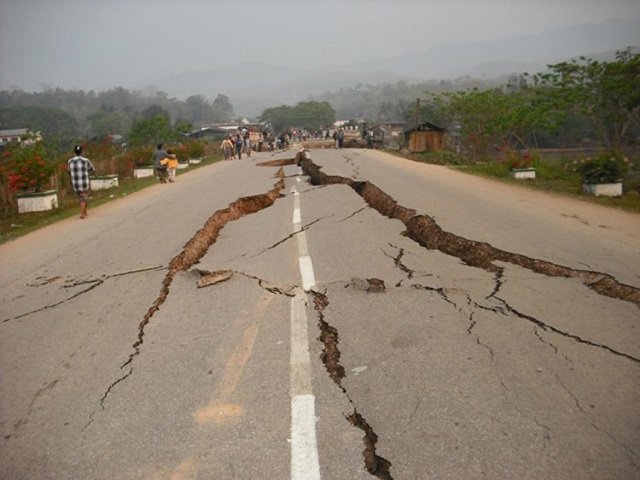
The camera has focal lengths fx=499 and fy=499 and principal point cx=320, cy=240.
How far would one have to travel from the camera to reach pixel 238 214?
10.7 metres

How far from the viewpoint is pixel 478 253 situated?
255 inches

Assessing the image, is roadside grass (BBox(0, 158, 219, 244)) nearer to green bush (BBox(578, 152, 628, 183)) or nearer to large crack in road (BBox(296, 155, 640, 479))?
large crack in road (BBox(296, 155, 640, 479))

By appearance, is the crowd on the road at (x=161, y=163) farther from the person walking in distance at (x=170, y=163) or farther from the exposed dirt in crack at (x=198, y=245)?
the exposed dirt in crack at (x=198, y=245)

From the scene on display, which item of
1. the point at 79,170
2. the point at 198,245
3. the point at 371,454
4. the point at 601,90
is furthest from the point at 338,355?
the point at 601,90

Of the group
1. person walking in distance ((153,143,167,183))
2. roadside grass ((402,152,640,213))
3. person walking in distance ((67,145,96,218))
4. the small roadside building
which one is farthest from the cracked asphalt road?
the small roadside building

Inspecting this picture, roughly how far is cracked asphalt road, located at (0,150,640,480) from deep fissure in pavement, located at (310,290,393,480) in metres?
0.02

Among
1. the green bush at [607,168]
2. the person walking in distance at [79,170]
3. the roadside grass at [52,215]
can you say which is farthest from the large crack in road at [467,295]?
the roadside grass at [52,215]

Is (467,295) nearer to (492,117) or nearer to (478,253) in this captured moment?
(478,253)

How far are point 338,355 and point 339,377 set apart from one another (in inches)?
13.2

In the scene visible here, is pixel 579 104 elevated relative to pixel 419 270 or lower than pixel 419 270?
elevated

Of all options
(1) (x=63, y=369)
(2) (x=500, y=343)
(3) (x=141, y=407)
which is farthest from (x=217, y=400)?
(2) (x=500, y=343)

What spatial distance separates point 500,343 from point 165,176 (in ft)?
58.0

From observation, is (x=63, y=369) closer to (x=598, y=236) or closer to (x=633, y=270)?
(x=633, y=270)

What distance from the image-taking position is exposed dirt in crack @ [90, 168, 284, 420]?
3936 mm
